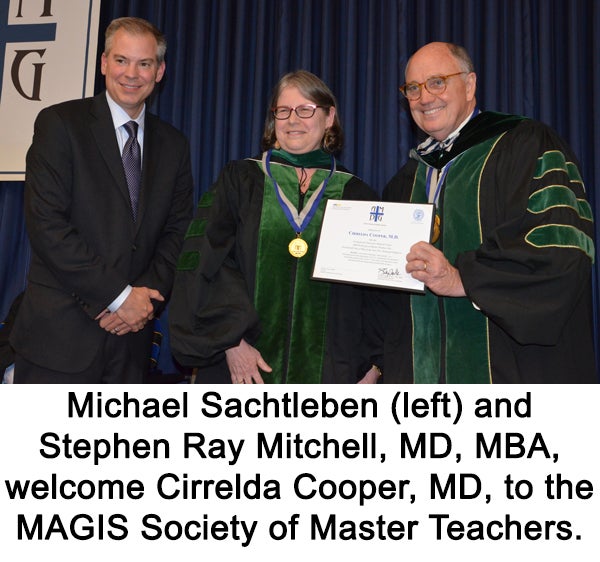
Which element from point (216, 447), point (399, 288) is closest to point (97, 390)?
point (216, 447)

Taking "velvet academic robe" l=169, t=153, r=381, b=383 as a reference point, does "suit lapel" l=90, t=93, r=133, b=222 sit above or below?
above

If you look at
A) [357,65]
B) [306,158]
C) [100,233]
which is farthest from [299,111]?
[357,65]

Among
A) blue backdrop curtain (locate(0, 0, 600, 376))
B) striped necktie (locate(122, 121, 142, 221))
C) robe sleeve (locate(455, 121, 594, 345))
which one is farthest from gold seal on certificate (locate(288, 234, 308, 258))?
blue backdrop curtain (locate(0, 0, 600, 376))

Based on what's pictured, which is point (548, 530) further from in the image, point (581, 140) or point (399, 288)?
point (581, 140)

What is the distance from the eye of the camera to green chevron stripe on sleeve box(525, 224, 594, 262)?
7.35 feet

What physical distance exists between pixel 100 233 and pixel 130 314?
362 mm

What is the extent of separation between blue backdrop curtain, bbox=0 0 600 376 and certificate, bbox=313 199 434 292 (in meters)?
1.54

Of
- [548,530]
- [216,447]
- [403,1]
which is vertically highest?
[403,1]

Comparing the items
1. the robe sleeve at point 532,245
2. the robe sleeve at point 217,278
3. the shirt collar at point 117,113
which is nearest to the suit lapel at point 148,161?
the shirt collar at point 117,113

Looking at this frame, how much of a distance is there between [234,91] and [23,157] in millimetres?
1353

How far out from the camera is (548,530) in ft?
5.78

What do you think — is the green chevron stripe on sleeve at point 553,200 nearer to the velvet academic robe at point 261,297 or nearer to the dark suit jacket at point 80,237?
the velvet academic robe at point 261,297

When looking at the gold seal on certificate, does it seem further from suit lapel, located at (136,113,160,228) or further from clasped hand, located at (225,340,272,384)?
suit lapel, located at (136,113,160,228)

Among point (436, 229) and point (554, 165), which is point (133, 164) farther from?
point (554, 165)
